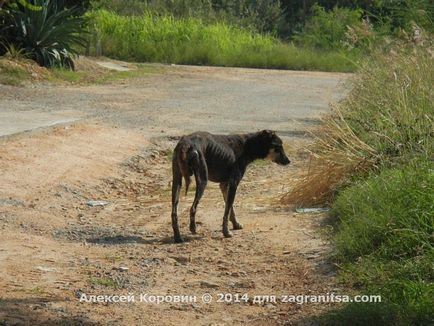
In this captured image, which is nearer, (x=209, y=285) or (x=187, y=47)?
(x=209, y=285)

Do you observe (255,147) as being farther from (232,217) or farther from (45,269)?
(45,269)

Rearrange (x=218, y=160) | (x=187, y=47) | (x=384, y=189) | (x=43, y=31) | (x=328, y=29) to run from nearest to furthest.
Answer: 1. (x=384, y=189)
2. (x=218, y=160)
3. (x=43, y=31)
4. (x=187, y=47)
5. (x=328, y=29)

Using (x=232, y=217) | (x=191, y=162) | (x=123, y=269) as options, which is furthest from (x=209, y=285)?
(x=232, y=217)

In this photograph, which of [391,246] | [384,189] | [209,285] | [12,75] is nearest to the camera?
[391,246]

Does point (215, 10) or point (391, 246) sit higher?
point (391, 246)

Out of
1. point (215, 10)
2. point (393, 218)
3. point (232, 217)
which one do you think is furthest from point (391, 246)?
point (215, 10)

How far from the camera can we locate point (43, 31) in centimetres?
2584

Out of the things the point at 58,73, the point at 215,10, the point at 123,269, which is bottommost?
the point at 215,10

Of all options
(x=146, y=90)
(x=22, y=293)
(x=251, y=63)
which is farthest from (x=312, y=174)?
(x=251, y=63)

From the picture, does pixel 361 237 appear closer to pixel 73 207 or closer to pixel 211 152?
pixel 211 152

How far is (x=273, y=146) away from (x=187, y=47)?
23.8 metres

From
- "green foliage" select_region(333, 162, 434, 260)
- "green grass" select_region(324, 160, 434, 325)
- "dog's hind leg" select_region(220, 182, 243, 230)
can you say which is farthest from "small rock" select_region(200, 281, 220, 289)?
"dog's hind leg" select_region(220, 182, 243, 230)

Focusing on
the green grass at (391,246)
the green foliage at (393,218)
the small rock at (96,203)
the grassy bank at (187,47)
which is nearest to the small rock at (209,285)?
the green grass at (391,246)

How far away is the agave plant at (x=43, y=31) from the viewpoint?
2555 cm
